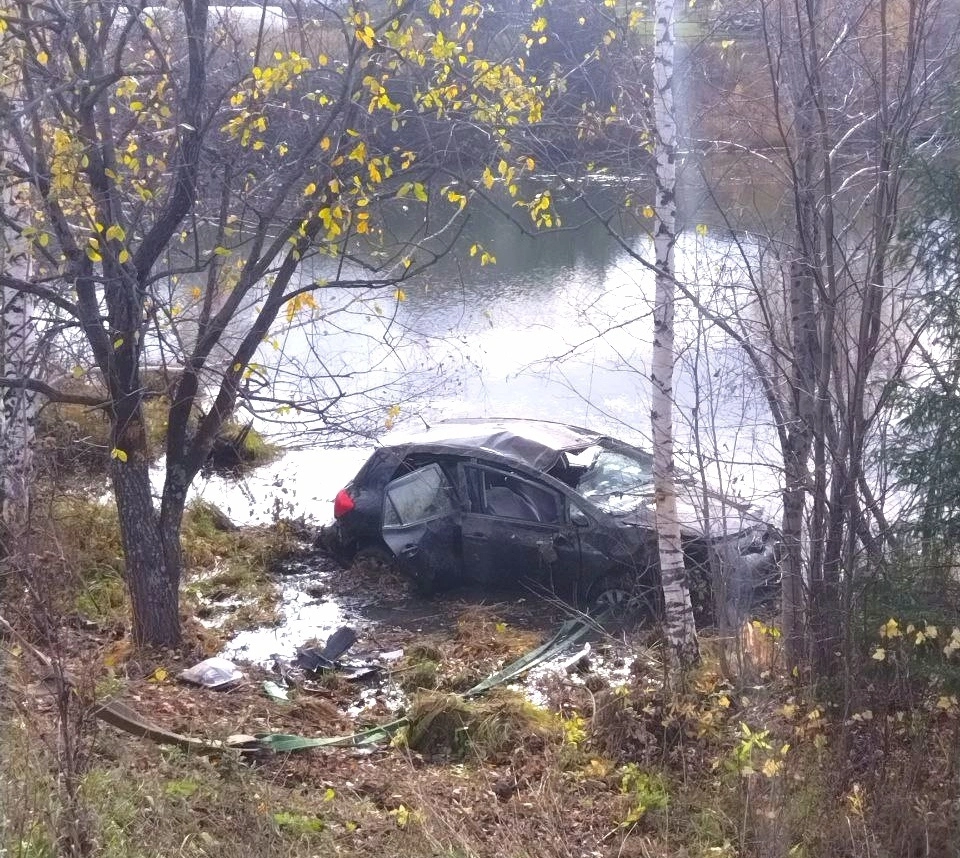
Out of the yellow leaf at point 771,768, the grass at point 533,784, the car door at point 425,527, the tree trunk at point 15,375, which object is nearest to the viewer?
the grass at point 533,784

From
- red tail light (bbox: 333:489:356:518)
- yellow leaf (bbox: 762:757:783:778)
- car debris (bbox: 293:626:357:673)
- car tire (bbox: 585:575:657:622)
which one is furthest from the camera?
red tail light (bbox: 333:489:356:518)

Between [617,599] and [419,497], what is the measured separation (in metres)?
1.97

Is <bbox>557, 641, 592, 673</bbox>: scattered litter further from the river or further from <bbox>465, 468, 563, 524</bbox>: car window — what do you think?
the river

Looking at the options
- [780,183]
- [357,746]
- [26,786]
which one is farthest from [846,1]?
[26,786]

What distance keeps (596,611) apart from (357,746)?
2.85 m

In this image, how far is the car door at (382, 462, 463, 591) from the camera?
30.8ft

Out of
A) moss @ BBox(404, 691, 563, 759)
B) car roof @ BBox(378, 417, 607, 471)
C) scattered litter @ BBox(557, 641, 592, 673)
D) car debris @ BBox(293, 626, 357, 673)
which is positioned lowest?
moss @ BBox(404, 691, 563, 759)

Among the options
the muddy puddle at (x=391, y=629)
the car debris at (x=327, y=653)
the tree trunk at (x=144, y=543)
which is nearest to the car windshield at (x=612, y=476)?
the muddy puddle at (x=391, y=629)

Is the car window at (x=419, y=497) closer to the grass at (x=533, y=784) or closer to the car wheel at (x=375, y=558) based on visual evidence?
the car wheel at (x=375, y=558)

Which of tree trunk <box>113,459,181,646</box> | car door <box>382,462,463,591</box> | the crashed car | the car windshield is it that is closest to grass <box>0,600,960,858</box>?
tree trunk <box>113,459,181,646</box>

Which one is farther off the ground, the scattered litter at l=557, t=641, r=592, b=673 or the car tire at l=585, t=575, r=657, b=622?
the car tire at l=585, t=575, r=657, b=622

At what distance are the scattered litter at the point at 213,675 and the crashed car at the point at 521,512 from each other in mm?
2221

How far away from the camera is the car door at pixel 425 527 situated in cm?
938

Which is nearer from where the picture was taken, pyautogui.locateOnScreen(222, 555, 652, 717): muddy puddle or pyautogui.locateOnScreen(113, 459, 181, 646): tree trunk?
pyautogui.locateOnScreen(113, 459, 181, 646): tree trunk
